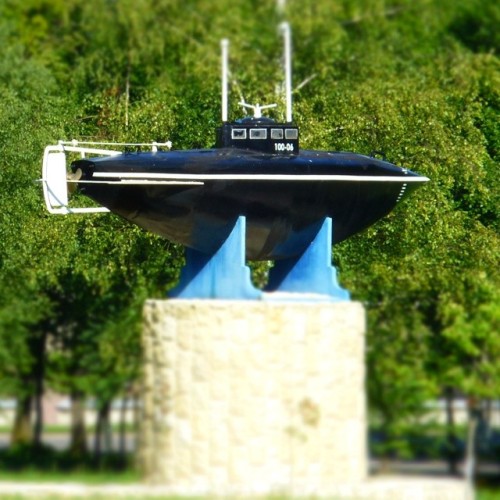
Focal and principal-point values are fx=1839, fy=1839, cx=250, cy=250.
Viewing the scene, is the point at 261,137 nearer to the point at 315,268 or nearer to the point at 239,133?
the point at 239,133

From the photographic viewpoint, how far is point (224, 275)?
21.5m

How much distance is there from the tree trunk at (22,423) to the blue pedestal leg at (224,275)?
267 centimetres

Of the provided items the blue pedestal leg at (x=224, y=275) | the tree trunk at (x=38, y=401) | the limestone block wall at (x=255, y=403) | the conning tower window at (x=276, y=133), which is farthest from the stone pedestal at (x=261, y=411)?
the conning tower window at (x=276, y=133)

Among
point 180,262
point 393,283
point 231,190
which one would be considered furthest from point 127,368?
point 180,262

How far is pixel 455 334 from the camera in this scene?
20703mm

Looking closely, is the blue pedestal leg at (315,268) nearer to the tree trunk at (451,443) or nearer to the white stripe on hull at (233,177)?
the white stripe on hull at (233,177)

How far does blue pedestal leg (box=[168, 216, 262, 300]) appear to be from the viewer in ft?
69.8

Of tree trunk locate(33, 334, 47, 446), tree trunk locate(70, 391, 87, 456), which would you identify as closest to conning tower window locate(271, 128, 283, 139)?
tree trunk locate(33, 334, 47, 446)

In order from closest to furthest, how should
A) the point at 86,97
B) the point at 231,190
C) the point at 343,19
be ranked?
the point at 231,190
the point at 86,97
the point at 343,19

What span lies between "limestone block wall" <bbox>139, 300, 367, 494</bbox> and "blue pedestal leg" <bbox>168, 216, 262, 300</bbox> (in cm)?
159

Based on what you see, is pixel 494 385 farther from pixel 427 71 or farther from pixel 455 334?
pixel 427 71

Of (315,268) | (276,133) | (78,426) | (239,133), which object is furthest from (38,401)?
(276,133)

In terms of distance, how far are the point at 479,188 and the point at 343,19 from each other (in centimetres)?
2368

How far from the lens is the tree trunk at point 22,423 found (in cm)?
1997
